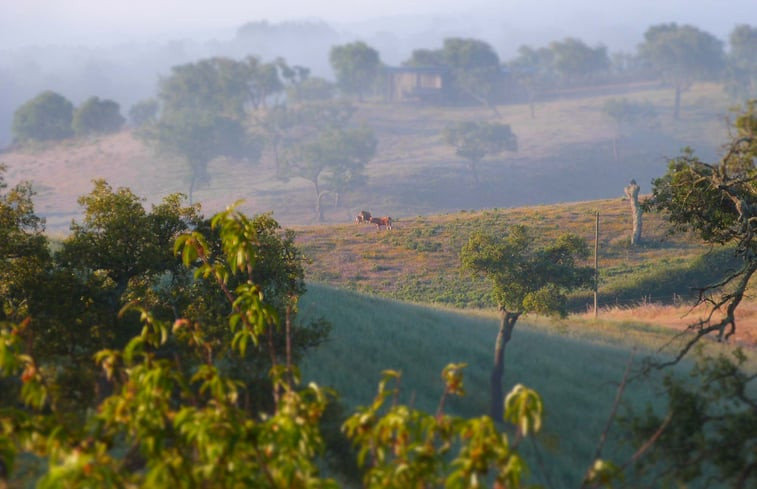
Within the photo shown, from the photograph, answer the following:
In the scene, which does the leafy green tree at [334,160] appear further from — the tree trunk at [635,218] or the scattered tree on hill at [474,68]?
the tree trunk at [635,218]

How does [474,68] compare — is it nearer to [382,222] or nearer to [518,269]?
[382,222]

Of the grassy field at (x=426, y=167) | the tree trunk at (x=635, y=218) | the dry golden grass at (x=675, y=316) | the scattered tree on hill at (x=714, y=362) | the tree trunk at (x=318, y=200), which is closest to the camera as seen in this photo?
the scattered tree on hill at (x=714, y=362)

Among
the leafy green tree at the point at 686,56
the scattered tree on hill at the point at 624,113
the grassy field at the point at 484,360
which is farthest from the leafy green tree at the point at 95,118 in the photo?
the grassy field at the point at 484,360

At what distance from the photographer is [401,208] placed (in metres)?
113

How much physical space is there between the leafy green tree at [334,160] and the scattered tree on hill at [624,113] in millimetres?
49051

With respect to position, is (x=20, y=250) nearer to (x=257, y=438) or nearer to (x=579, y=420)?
(x=257, y=438)

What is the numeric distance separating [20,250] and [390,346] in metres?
15.4

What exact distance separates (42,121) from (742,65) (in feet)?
498

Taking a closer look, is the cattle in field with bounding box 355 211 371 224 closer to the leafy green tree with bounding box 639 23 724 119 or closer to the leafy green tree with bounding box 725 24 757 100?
the leafy green tree with bounding box 725 24 757 100

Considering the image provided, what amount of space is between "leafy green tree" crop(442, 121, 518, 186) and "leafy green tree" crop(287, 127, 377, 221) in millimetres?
13779

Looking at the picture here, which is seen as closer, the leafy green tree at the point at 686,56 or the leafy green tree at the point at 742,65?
the leafy green tree at the point at 742,65

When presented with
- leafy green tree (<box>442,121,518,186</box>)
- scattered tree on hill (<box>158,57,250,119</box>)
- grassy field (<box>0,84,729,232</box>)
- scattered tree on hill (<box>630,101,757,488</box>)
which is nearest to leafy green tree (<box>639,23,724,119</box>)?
grassy field (<box>0,84,729,232</box>)

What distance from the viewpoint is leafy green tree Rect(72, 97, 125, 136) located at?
14688cm

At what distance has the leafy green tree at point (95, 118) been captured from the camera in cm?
14688
